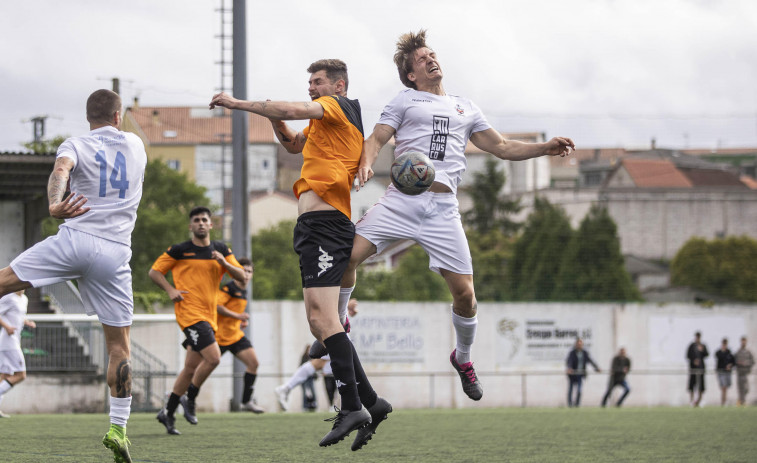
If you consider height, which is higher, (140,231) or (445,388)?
(140,231)

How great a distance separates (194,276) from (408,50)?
5238 mm

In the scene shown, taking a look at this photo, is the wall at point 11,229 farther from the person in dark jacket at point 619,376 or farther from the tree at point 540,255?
the tree at point 540,255

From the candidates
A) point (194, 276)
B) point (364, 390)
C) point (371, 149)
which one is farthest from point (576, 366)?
point (371, 149)

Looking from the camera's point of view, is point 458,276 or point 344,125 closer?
point 344,125

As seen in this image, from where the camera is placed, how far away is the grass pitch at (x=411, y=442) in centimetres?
763

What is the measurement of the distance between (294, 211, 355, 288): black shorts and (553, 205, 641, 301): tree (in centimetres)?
3967

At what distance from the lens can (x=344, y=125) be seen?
249 inches

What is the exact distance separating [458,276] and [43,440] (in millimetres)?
4452

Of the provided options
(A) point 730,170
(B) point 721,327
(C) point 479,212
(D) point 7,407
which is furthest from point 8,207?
(C) point 479,212

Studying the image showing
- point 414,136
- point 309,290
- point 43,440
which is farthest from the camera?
point 43,440

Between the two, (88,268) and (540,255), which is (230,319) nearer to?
(88,268)

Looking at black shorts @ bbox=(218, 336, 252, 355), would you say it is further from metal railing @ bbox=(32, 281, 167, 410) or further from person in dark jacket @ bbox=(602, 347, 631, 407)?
person in dark jacket @ bbox=(602, 347, 631, 407)

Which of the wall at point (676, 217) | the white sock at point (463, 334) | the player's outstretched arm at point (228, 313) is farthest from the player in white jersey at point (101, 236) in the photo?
the wall at point (676, 217)

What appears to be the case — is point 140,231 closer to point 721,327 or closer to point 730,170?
point 721,327
